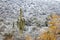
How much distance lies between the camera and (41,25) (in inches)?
181

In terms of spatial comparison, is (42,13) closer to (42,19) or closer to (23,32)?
(42,19)

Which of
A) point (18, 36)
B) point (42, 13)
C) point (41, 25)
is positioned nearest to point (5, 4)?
point (42, 13)

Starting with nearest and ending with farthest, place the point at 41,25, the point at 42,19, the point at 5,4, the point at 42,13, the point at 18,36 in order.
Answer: the point at 18,36 < the point at 41,25 < the point at 42,19 < the point at 42,13 < the point at 5,4

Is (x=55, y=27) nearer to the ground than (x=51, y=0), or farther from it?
farther from it

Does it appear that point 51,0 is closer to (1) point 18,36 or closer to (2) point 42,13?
(2) point 42,13

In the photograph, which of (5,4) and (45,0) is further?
(45,0)

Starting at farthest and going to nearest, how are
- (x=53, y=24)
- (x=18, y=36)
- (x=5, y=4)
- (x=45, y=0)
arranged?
1. (x=45, y=0)
2. (x=5, y=4)
3. (x=53, y=24)
4. (x=18, y=36)

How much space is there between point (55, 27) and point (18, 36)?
2.71ft

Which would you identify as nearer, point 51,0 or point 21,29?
point 21,29

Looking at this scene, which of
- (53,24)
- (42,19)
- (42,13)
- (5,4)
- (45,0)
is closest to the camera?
(53,24)

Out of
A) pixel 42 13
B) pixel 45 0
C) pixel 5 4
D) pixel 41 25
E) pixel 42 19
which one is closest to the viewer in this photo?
pixel 41 25

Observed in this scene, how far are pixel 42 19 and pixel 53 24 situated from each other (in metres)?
0.71

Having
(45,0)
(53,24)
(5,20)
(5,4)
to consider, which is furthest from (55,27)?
(45,0)

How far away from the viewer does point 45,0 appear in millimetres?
7461
